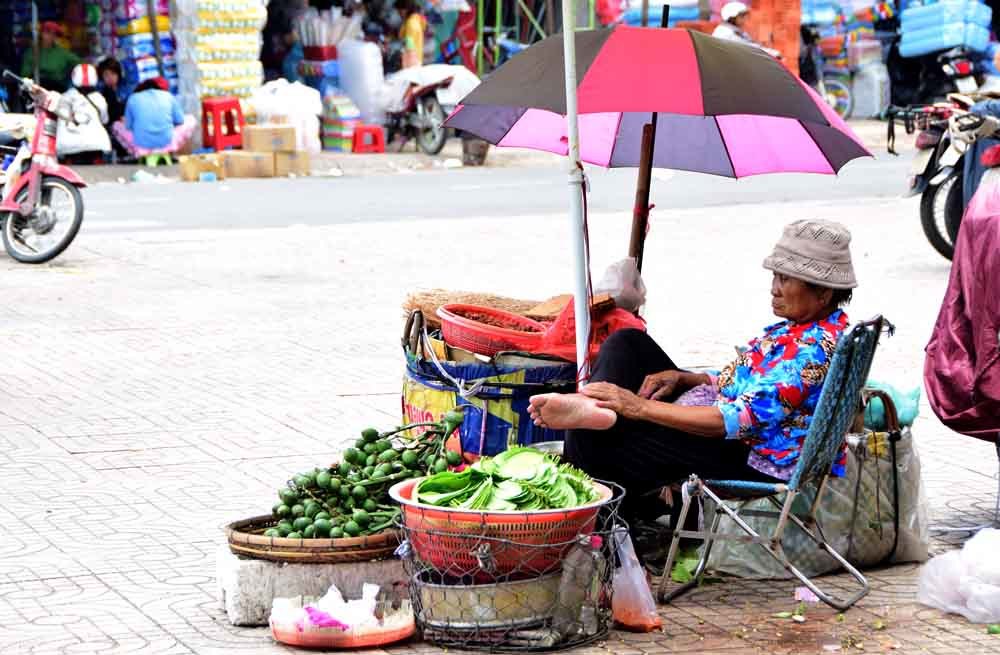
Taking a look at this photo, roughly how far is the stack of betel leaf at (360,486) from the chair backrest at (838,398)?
99 cm

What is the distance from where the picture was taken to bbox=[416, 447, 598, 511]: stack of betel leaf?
13.9ft

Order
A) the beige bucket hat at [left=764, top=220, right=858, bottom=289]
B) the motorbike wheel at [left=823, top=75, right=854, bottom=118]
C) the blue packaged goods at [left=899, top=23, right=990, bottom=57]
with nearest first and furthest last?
the beige bucket hat at [left=764, top=220, right=858, bottom=289], the blue packaged goods at [left=899, top=23, right=990, bottom=57], the motorbike wheel at [left=823, top=75, right=854, bottom=118]

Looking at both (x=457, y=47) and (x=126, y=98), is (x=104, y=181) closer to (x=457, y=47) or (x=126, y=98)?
(x=126, y=98)

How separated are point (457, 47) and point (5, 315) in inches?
585

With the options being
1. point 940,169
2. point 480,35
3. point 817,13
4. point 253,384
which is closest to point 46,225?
point 253,384

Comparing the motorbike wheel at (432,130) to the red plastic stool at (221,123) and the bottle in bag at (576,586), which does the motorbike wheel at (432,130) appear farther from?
the bottle in bag at (576,586)

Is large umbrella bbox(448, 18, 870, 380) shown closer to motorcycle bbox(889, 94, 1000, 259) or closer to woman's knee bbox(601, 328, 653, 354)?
woman's knee bbox(601, 328, 653, 354)

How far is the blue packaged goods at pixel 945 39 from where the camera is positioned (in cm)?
2497

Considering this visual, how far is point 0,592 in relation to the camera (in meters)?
4.67

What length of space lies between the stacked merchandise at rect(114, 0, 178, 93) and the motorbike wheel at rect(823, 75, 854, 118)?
1052 centimetres

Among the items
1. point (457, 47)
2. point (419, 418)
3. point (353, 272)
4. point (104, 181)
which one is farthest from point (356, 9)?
point (419, 418)

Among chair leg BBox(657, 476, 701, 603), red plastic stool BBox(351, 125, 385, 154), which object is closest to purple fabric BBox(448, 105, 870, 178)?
chair leg BBox(657, 476, 701, 603)

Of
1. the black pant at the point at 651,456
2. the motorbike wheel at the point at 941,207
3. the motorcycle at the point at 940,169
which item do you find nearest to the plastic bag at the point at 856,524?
the black pant at the point at 651,456

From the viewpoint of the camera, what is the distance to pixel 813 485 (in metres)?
4.75
